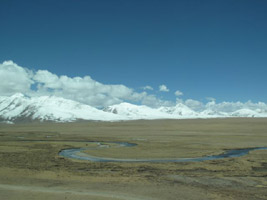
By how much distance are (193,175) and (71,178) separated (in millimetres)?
13773

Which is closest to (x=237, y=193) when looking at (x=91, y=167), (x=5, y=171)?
(x=91, y=167)

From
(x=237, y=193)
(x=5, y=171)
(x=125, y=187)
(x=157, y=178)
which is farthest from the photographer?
(x=5, y=171)

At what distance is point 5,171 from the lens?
3212 cm

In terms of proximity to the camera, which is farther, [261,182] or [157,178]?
[157,178]

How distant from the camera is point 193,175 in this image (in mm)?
30359

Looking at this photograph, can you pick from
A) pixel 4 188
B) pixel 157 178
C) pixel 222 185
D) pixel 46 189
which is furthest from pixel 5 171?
pixel 222 185

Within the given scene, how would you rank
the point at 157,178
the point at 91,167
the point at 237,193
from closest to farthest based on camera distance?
the point at 237,193
the point at 157,178
the point at 91,167

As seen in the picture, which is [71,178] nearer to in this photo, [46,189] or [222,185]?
[46,189]

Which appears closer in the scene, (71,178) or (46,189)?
(46,189)

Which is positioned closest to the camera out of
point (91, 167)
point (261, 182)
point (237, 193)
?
point (237, 193)

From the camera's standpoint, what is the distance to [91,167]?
3616 cm

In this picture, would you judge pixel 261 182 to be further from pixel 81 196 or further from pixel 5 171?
pixel 5 171

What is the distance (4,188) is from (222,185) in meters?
20.3

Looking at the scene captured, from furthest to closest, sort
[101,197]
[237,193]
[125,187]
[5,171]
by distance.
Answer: [5,171] < [125,187] < [237,193] < [101,197]
